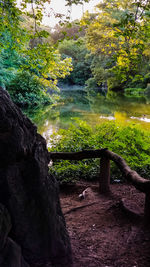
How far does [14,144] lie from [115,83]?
4565 centimetres

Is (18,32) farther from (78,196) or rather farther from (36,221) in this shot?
(36,221)

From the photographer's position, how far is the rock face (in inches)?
80.4

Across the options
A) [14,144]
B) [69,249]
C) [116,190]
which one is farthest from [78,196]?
[14,144]

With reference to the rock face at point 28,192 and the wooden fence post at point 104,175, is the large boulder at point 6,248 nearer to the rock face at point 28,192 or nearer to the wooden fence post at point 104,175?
the rock face at point 28,192

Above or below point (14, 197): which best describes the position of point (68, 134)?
below

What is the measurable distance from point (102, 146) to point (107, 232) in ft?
10.2

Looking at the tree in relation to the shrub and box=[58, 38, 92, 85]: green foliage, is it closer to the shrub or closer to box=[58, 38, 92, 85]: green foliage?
the shrub

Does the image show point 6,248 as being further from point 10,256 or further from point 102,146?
point 102,146

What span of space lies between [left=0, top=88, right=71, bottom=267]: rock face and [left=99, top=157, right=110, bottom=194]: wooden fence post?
2.30 meters

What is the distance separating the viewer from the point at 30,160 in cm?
227

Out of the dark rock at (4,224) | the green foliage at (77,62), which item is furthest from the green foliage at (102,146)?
the green foliage at (77,62)

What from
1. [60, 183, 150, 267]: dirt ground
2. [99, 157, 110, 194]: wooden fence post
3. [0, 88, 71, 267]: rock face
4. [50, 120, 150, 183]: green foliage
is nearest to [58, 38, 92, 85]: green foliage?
[50, 120, 150, 183]: green foliage

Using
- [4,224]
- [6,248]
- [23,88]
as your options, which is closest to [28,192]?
[4,224]

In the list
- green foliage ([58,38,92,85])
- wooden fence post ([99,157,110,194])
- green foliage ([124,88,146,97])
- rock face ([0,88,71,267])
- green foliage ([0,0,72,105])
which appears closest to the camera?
rock face ([0,88,71,267])
